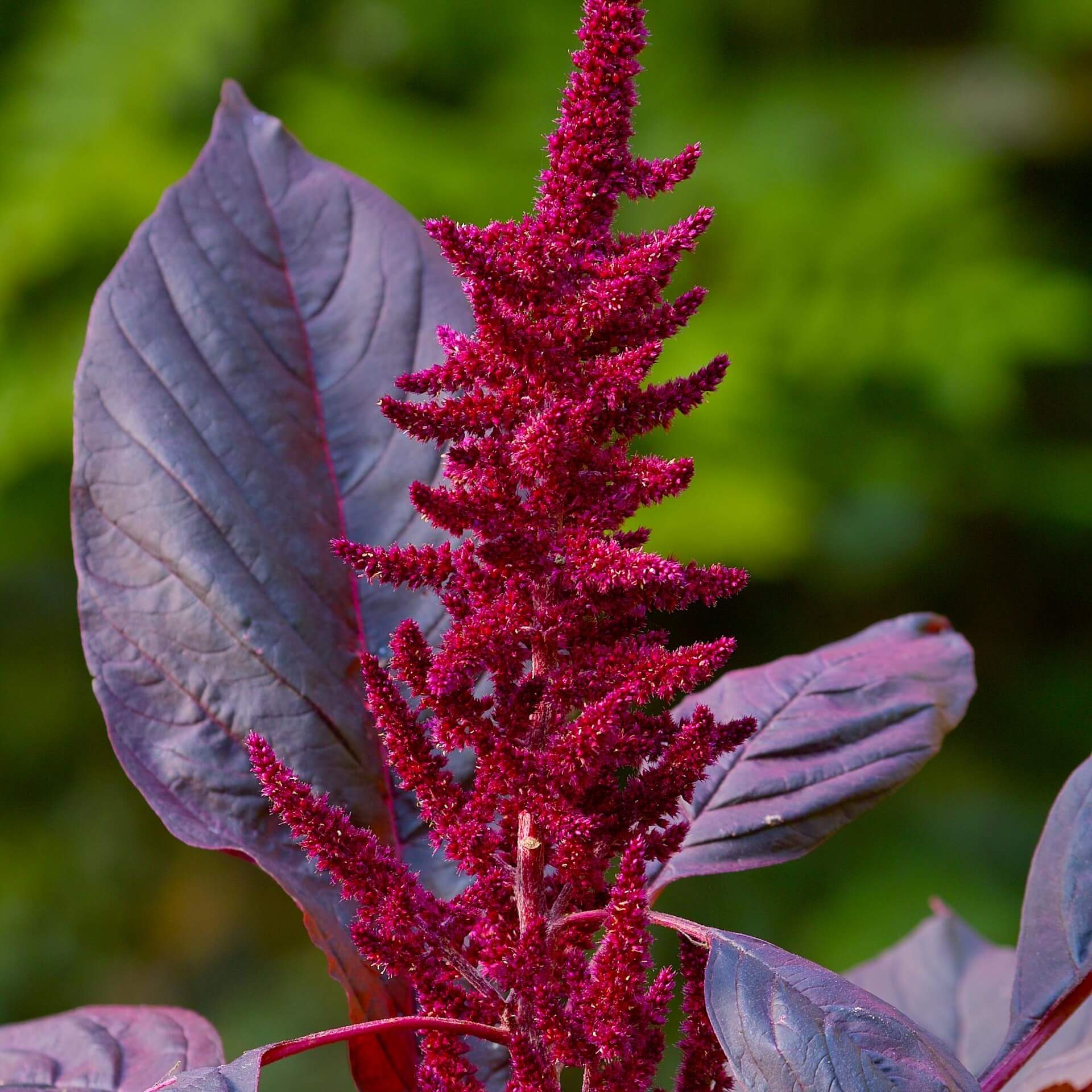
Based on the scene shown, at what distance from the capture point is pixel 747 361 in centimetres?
266

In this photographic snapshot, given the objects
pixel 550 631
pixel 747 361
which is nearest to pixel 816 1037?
pixel 550 631

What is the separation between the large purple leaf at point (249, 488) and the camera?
621 mm

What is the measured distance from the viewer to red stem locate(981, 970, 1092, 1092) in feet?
1.89

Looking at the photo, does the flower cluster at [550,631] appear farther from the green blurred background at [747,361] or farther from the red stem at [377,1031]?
the green blurred background at [747,361]

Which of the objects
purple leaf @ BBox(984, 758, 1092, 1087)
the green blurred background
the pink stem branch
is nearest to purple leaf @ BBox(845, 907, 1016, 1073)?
purple leaf @ BBox(984, 758, 1092, 1087)

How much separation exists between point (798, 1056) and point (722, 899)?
229 centimetres

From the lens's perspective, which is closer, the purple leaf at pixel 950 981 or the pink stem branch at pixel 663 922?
the pink stem branch at pixel 663 922

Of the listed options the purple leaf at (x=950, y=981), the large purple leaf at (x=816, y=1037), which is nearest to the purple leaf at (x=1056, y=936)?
the large purple leaf at (x=816, y=1037)

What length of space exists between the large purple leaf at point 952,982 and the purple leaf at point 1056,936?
215 millimetres

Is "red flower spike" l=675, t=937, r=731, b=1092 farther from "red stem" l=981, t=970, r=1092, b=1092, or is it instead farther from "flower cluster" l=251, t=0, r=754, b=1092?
"red stem" l=981, t=970, r=1092, b=1092

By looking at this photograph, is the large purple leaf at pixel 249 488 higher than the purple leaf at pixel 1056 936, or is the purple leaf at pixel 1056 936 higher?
the large purple leaf at pixel 249 488

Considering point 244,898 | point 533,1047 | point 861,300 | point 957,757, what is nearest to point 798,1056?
point 533,1047

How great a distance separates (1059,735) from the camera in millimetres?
3051

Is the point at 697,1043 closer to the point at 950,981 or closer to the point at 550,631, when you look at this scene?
the point at 550,631
